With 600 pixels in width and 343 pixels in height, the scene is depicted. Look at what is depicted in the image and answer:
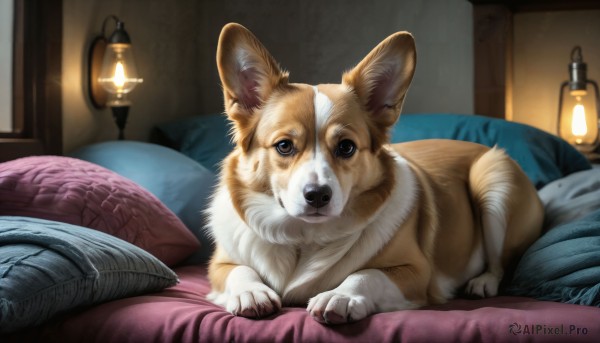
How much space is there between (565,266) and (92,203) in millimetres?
1256

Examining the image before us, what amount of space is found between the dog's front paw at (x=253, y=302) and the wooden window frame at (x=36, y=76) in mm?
1274

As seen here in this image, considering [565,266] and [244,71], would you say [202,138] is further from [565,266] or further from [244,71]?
[565,266]

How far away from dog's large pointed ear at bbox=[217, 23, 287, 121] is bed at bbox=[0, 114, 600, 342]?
0.44 meters

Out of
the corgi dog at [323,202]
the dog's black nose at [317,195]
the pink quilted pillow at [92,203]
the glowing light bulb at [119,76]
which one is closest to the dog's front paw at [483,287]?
the corgi dog at [323,202]

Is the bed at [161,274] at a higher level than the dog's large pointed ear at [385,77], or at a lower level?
lower

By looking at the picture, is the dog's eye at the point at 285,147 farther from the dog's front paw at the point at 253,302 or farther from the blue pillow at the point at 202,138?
the blue pillow at the point at 202,138

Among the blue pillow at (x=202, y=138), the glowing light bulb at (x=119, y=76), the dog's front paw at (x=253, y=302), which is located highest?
the glowing light bulb at (x=119, y=76)

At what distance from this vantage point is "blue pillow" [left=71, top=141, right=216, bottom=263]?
2496mm

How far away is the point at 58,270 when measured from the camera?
4.80ft

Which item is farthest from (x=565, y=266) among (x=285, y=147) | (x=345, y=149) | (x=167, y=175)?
(x=167, y=175)

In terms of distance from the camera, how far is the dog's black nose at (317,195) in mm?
1509

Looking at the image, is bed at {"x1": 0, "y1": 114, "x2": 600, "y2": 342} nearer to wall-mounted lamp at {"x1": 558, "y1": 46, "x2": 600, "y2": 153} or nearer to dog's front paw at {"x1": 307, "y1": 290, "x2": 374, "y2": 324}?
dog's front paw at {"x1": 307, "y1": 290, "x2": 374, "y2": 324}

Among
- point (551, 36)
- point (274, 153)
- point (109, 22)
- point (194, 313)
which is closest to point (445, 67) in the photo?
point (551, 36)

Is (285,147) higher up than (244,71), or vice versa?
(244,71)
